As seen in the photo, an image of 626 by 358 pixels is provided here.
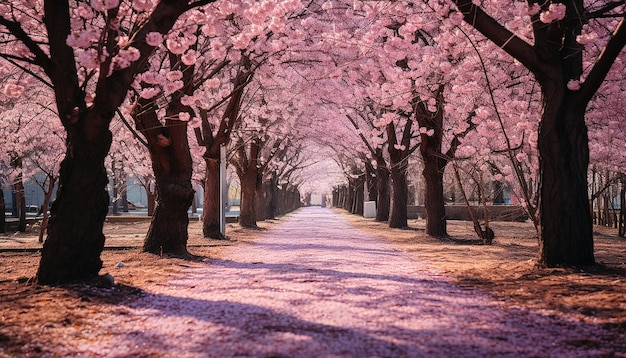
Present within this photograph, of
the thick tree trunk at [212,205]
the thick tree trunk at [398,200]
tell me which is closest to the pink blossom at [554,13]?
the thick tree trunk at [212,205]

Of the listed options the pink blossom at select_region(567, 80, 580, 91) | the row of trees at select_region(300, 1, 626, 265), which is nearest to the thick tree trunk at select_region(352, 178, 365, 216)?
the row of trees at select_region(300, 1, 626, 265)

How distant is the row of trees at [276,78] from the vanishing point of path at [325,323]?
1925mm

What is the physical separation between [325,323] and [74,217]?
146 inches

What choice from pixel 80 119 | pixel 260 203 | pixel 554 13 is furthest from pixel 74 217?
pixel 260 203

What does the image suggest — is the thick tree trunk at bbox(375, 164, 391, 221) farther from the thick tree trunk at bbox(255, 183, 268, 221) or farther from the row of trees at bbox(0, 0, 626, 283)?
the row of trees at bbox(0, 0, 626, 283)

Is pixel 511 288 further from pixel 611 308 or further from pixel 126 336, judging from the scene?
pixel 126 336

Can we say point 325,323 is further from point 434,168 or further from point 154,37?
point 434,168

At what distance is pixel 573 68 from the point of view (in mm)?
8234

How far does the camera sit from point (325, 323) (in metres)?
4.95

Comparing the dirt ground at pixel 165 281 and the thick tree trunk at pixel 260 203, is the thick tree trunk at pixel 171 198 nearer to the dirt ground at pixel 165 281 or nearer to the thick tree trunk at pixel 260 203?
the dirt ground at pixel 165 281

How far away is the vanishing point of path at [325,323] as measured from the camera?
4.16m

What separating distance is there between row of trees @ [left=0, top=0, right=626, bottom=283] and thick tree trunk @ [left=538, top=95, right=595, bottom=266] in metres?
0.02

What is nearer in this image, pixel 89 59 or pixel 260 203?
pixel 89 59

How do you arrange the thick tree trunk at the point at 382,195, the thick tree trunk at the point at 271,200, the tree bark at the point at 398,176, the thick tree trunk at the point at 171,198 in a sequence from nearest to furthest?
the thick tree trunk at the point at 171,198 → the tree bark at the point at 398,176 → the thick tree trunk at the point at 382,195 → the thick tree trunk at the point at 271,200
